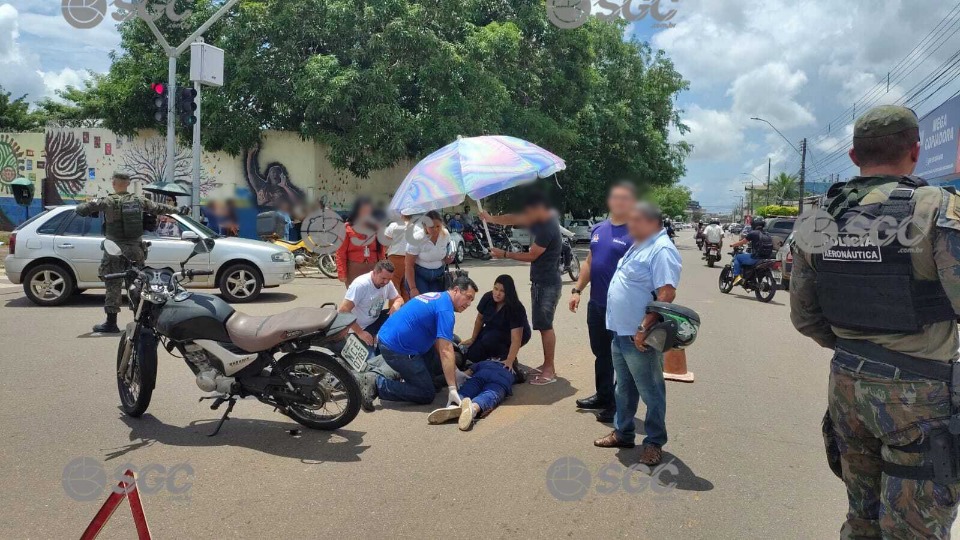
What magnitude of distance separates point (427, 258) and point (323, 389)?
2613 mm

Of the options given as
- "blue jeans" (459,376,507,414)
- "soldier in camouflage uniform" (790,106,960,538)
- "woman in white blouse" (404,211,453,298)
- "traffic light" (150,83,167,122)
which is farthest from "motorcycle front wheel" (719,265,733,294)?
"soldier in camouflage uniform" (790,106,960,538)

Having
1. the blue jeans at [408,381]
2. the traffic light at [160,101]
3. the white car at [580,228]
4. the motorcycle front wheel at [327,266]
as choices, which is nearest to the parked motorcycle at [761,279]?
the motorcycle front wheel at [327,266]

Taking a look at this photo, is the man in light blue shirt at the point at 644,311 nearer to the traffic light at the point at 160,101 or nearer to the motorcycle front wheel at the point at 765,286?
the motorcycle front wheel at the point at 765,286

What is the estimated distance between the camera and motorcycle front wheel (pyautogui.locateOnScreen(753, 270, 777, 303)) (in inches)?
513

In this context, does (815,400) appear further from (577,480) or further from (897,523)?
(897,523)

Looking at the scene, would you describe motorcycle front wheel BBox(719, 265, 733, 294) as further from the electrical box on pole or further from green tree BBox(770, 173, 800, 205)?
green tree BBox(770, 173, 800, 205)

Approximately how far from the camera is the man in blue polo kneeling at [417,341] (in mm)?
5402

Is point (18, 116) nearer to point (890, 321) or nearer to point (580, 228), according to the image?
point (580, 228)

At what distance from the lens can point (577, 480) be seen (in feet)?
13.3

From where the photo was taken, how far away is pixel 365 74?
730 inches

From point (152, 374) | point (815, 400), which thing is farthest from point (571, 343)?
point (152, 374)

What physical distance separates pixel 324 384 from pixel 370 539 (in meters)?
1.61

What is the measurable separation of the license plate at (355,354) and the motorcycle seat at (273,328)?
0.83 feet

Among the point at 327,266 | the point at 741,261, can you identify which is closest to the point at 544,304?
the point at 741,261
